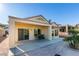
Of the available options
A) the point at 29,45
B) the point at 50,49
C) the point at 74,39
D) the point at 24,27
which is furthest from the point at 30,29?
the point at 74,39

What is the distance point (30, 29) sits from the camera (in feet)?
9.43

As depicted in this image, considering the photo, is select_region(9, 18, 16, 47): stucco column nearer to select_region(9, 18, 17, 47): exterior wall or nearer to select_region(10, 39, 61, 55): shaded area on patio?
select_region(9, 18, 17, 47): exterior wall

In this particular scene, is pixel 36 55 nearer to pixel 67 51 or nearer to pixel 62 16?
pixel 67 51

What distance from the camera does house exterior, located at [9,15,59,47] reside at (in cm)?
269

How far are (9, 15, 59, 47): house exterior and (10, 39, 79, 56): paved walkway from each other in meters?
0.18

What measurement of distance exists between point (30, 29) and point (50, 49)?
2.14ft

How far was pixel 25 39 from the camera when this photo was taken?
280cm

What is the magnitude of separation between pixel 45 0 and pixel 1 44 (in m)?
1.39

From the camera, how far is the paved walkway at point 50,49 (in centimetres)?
275

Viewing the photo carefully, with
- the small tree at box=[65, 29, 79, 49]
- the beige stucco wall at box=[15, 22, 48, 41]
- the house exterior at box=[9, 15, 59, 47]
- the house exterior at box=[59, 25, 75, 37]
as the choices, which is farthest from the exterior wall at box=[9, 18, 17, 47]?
the small tree at box=[65, 29, 79, 49]

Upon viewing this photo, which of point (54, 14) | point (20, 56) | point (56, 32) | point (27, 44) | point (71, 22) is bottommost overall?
point (20, 56)

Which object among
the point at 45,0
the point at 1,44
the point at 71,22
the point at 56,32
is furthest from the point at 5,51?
the point at 71,22

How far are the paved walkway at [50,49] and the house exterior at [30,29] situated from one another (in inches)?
7.2

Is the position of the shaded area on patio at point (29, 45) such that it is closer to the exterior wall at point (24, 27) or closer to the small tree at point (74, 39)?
the exterior wall at point (24, 27)
